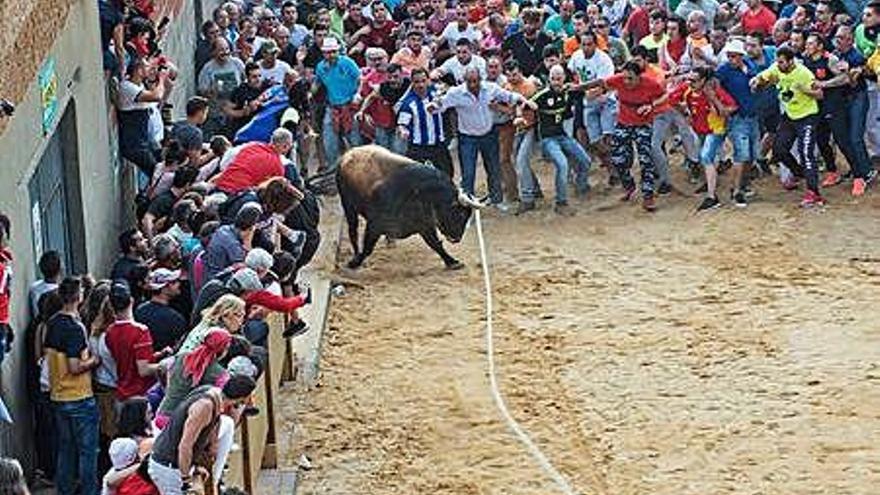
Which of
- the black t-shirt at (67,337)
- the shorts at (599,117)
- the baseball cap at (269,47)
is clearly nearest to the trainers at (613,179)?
the shorts at (599,117)

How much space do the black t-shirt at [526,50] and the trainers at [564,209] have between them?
1959mm

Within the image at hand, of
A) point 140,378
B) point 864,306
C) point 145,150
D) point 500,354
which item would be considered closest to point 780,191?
point 864,306

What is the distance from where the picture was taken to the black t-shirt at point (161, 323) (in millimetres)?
13305

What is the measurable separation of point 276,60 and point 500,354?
569 cm

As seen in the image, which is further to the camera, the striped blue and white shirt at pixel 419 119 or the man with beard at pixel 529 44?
the man with beard at pixel 529 44

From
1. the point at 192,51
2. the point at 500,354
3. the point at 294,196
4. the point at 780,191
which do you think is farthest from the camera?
the point at 192,51

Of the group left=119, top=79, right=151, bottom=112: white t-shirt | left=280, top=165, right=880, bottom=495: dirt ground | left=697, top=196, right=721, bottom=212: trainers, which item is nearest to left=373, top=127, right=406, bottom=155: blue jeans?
left=280, top=165, right=880, bottom=495: dirt ground

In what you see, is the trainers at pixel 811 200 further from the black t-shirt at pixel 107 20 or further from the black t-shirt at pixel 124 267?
the black t-shirt at pixel 124 267

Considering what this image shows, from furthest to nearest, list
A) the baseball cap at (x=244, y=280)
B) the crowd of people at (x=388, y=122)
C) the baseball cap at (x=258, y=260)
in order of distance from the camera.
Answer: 1. the baseball cap at (x=258, y=260)
2. the baseball cap at (x=244, y=280)
3. the crowd of people at (x=388, y=122)

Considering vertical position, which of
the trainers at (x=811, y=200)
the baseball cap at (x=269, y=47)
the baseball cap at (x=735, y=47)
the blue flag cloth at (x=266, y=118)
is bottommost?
the trainers at (x=811, y=200)

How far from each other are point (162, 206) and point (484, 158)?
19.4 feet

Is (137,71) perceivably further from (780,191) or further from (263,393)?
(780,191)

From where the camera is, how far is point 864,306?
57.7 ft

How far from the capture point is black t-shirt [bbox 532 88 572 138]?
20.7m
